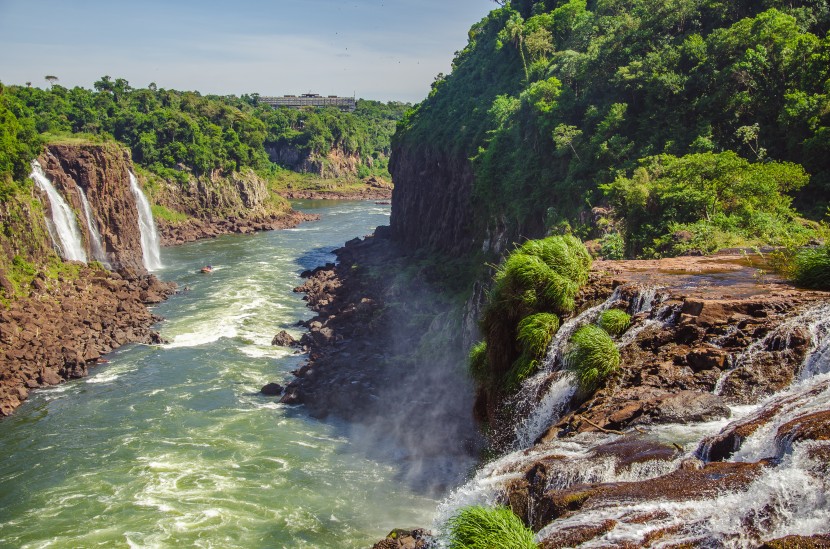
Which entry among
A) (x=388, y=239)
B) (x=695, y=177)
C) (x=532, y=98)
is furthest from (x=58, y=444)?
(x=388, y=239)

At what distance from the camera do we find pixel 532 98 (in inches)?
1781

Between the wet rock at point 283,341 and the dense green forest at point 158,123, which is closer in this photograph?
the wet rock at point 283,341

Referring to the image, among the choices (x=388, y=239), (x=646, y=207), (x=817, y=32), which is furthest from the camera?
(x=388, y=239)

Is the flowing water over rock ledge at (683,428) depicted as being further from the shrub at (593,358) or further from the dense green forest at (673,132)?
the dense green forest at (673,132)

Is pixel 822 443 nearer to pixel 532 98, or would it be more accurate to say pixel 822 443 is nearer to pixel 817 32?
pixel 817 32

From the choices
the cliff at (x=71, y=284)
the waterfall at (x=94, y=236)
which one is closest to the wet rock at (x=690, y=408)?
the cliff at (x=71, y=284)

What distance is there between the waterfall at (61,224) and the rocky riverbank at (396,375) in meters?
19.7

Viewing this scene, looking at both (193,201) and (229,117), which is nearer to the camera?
(193,201)

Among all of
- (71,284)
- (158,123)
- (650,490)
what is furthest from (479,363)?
(158,123)

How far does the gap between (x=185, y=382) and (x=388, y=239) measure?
45365mm

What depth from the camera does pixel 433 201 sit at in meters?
66.1

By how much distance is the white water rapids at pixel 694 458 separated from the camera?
24.4 ft

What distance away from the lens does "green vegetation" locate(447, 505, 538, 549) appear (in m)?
8.31

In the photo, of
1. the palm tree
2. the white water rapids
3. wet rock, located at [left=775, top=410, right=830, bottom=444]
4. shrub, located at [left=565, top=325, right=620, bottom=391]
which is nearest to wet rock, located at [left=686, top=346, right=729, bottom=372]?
the white water rapids
